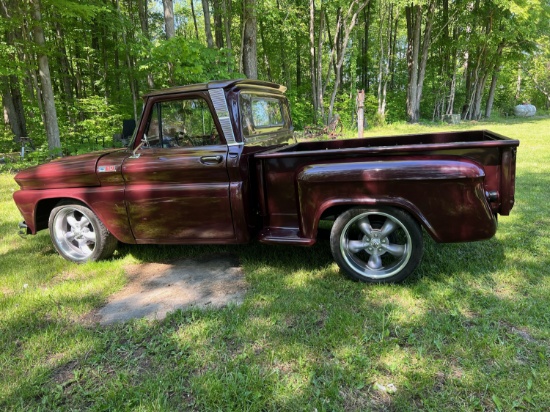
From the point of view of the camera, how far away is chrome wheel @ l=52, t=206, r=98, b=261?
425 cm

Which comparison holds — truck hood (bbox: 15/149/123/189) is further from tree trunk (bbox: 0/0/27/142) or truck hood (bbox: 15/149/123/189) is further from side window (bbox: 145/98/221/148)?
tree trunk (bbox: 0/0/27/142)

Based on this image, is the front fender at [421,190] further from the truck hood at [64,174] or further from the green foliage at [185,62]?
the green foliage at [185,62]

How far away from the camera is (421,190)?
2939 millimetres

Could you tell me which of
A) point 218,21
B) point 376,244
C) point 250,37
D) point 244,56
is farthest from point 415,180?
point 218,21

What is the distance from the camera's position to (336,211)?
3396 millimetres

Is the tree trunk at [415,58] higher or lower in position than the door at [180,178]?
higher

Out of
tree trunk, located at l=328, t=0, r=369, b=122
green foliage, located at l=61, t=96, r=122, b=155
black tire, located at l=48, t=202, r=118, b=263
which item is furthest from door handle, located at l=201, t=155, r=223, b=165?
tree trunk, located at l=328, t=0, r=369, b=122

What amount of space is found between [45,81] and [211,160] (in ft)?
31.7

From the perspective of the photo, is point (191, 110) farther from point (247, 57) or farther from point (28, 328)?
point (247, 57)

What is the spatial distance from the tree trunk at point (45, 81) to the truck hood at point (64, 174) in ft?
24.4

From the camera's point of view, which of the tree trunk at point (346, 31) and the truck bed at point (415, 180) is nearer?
the truck bed at point (415, 180)

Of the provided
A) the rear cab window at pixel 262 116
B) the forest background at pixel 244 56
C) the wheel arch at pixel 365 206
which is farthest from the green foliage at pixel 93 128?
the wheel arch at pixel 365 206

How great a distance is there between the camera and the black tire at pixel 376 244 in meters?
3.12

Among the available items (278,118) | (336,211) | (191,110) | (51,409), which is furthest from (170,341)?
(278,118)
